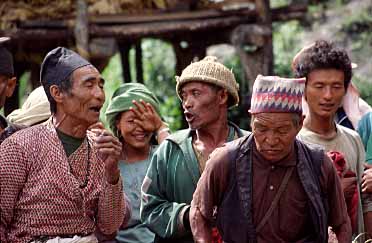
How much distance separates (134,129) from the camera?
22.6ft

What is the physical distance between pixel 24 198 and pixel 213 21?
9.18 metres

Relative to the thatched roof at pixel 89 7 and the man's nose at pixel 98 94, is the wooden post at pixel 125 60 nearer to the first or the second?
the thatched roof at pixel 89 7

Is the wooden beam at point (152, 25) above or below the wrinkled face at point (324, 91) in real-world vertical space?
below

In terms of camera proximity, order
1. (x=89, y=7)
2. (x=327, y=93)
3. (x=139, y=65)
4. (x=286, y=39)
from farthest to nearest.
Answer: (x=286, y=39)
(x=139, y=65)
(x=89, y=7)
(x=327, y=93)

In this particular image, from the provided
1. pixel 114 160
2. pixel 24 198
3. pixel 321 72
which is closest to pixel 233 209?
pixel 114 160

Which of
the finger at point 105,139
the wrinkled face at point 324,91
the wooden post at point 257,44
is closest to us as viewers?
the finger at point 105,139

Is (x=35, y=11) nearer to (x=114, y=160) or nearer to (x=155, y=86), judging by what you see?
(x=155, y=86)

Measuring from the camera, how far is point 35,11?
13.2m

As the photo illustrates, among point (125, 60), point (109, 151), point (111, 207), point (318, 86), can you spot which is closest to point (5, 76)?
point (109, 151)

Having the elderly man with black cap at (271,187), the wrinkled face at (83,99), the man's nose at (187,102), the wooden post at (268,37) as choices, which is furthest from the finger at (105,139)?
the wooden post at (268,37)

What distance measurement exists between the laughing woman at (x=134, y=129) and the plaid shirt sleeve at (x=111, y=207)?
1426mm

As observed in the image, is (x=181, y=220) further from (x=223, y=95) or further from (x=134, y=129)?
(x=134, y=129)

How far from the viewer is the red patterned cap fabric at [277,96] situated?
5.11 meters

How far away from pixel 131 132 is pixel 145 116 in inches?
5.9
